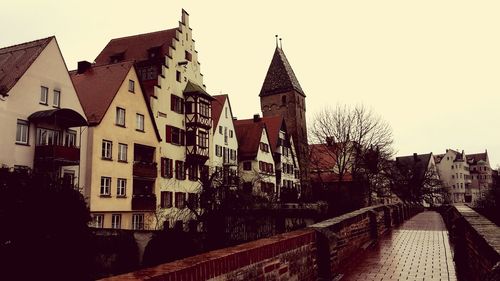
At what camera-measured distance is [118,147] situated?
104ft

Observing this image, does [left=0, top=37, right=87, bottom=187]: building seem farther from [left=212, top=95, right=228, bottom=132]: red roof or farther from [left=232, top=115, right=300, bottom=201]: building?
[left=232, top=115, right=300, bottom=201]: building

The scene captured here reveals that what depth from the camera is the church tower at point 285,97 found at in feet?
226

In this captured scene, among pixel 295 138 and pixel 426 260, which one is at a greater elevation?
pixel 295 138

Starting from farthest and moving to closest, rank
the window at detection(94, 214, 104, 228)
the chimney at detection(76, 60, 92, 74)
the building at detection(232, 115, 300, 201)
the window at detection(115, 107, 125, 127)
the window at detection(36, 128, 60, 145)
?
the building at detection(232, 115, 300, 201) < the chimney at detection(76, 60, 92, 74) < the window at detection(115, 107, 125, 127) < the window at detection(94, 214, 104, 228) < the window at detection(36, 128, 60, 145)

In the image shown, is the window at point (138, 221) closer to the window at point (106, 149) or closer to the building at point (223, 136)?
the window at point (106, 149)

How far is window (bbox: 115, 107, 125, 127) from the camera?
32.1 metres

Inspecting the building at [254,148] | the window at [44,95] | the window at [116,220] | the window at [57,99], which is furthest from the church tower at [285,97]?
the window at [44,95]

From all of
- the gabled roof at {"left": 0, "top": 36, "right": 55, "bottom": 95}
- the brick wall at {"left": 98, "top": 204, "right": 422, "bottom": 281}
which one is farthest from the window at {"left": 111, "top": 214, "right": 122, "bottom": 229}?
the brick wall at {"left": 98, "top": 204, "right": 422, "bottom": 281}

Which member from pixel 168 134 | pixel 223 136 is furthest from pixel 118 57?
pixel 223 136

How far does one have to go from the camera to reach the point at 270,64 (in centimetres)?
7450

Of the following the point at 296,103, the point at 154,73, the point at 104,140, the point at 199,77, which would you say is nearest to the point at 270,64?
the point at 296,103

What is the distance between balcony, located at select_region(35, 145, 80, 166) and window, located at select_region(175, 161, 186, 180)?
40.9ft

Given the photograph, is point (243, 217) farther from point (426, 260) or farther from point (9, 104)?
point (9, 104)

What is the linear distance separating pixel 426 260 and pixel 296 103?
59.8m
